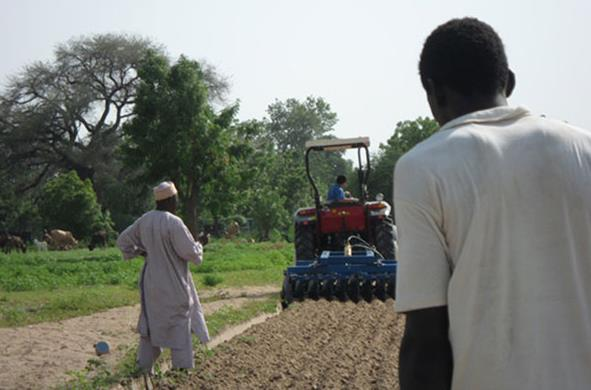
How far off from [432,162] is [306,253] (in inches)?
440

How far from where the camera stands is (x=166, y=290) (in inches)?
276

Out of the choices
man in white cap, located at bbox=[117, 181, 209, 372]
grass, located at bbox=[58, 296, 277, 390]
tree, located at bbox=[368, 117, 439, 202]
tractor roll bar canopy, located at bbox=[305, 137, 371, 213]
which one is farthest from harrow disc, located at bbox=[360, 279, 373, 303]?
tree, located at bbox=[368, 117, 439, 202]

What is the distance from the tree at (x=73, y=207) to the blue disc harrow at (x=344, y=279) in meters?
30.4

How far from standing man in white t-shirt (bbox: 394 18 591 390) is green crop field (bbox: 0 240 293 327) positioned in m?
10.4

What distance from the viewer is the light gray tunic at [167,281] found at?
23.0ft

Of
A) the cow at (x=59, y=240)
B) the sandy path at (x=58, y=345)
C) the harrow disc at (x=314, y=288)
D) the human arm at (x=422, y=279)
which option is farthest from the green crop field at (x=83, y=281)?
the human arm at (x=422, y=279)

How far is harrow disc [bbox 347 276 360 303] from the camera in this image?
11.1 m

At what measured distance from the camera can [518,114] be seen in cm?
224

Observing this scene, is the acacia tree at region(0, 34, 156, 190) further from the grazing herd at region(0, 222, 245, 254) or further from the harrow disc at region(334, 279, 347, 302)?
the harrow disc at region(334, 279, 347, 302)

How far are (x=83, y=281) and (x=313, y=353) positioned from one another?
39.8 ft

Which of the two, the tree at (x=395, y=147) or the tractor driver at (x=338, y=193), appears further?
the tree at (x=395, y=147)

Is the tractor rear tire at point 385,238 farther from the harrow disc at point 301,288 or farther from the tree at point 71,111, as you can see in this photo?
the tree at point 71,111

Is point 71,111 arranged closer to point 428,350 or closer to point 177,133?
point 177,133

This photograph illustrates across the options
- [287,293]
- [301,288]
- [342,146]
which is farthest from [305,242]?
[301,288]
